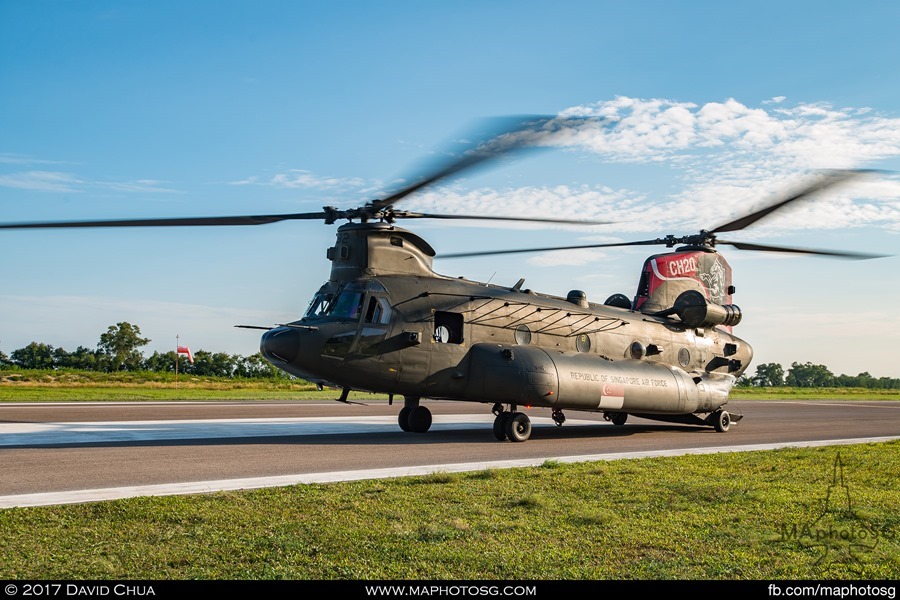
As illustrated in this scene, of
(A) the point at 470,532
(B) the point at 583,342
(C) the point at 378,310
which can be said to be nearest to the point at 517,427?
(B) the point at 583,342

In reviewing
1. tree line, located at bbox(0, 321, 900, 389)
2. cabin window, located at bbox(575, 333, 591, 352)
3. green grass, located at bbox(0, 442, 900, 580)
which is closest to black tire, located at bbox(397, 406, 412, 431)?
cabin window, located at bbox(575, 333, 591, 352)

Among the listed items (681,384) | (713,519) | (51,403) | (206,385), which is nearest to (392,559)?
(713,519)

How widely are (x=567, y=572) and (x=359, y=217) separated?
12.1 m

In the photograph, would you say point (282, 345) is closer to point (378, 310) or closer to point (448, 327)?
point (378, 310)

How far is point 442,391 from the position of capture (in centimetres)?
1727

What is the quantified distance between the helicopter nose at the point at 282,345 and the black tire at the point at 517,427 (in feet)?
17.1

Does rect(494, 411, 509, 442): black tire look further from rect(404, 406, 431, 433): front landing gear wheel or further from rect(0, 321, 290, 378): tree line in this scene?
rect(0, 321, 290, 378): tree line

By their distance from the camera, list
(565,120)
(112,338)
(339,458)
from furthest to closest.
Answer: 1. (112,338)
2. (339,458)
3. (565,120)

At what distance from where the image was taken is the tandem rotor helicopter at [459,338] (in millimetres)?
15680

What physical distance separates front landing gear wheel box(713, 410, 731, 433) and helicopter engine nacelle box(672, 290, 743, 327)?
2.71 m

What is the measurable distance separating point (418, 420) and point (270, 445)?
460 centimetres

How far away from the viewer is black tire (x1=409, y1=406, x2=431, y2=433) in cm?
1867

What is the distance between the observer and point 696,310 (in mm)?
22469
